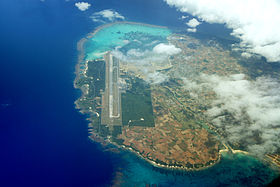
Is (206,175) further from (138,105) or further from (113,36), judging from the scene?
(113,36)

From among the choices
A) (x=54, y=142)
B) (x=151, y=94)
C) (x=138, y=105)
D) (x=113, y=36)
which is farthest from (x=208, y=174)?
(x=113, y=36)

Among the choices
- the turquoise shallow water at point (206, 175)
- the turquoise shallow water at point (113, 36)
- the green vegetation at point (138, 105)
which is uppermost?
the turquoise shallow water at point (113, 36)

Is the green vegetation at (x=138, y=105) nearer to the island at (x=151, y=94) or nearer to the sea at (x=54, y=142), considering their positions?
the island at (x=151, y=94)

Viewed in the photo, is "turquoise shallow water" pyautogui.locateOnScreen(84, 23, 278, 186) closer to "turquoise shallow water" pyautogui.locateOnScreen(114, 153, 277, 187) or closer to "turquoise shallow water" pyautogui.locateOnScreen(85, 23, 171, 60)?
"turquoise shallow water" pyautogui.locateOnScreen(114, 153, 277, 187)

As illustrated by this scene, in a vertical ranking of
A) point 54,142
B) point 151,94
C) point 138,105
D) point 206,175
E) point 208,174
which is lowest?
point 206,175

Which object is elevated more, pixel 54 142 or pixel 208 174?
pixel 54 142

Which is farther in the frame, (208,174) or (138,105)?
(138,105)

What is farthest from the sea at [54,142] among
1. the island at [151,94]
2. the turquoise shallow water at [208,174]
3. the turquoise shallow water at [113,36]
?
the turquoise shallow water at [113,36]
